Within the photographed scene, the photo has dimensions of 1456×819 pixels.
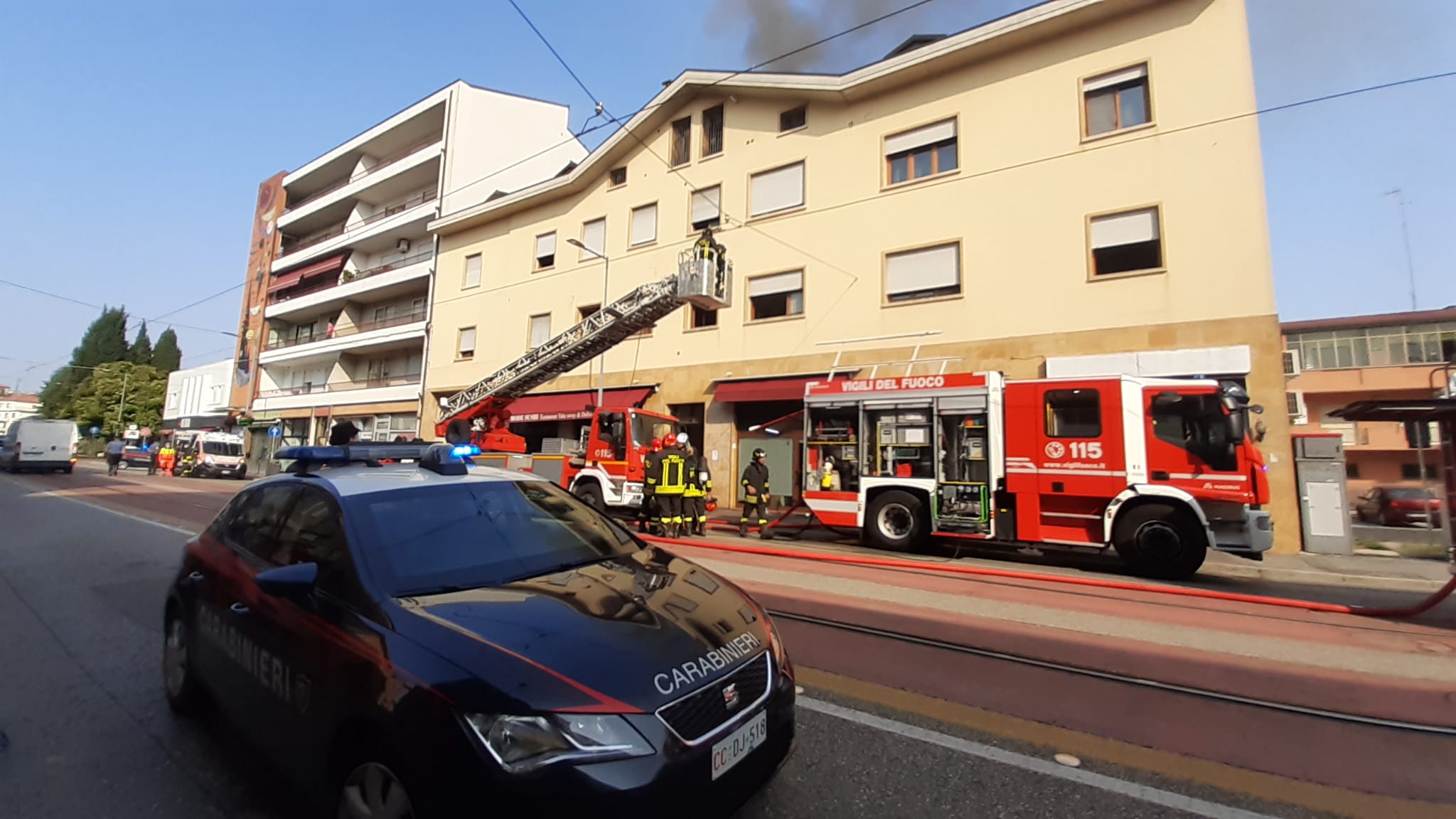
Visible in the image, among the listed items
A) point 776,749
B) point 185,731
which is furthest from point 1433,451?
point 185,731

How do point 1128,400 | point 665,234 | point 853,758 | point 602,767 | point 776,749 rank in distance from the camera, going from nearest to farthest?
point 602,767 → point 776,749 → point 853,758 → point 1128,400 → point 665,234

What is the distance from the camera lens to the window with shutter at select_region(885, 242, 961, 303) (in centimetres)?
1521

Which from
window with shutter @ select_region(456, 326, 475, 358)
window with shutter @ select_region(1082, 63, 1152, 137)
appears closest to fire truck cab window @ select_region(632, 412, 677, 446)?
window with shutter @ select_region(1082, 63, 1152, 137)

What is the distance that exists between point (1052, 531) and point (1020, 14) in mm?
12168

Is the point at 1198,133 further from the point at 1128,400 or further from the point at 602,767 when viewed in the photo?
the point at 602,767

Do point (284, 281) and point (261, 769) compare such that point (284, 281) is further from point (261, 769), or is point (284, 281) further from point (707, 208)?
point (261, 769)

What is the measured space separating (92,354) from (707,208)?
9660 cm

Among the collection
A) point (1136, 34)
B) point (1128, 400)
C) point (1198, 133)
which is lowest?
point (1128, 400)

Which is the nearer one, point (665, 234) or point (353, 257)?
point (665, 234)

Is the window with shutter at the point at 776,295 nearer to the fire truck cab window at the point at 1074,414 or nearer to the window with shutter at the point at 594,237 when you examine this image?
the window with shutter at the point at 594,237

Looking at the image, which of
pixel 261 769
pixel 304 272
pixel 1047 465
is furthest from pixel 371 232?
pixel 261 769

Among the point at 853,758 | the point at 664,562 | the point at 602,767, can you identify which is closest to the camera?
the point at 602,767

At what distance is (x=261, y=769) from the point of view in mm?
Answer: 3059

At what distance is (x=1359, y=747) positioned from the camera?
3.32m
